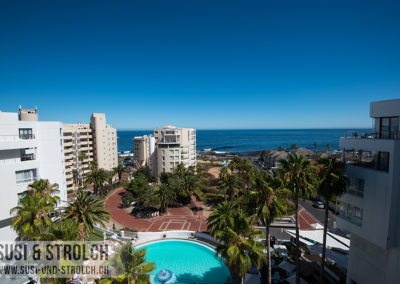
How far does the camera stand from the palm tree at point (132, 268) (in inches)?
497

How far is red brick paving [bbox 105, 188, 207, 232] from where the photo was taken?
37.2 m

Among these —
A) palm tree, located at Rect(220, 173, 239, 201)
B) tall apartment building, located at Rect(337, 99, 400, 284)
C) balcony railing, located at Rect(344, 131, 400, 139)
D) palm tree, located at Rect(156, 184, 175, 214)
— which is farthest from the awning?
palm tree, located at Rect(156, 184, 175, 214)

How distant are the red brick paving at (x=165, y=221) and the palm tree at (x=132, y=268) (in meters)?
24.0

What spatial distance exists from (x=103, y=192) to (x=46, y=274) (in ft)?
151

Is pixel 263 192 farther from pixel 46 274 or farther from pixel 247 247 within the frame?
pixel 46 274

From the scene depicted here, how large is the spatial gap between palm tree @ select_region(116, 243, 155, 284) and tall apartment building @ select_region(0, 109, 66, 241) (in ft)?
65.1

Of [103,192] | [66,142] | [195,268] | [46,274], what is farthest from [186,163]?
[46,274]

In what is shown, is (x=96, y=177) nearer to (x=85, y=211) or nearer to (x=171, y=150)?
(x=171, y=150)

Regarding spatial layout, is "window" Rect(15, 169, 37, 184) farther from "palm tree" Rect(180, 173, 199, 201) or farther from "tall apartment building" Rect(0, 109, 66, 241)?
"palm tree" Rect(180, 173, 199, 201)

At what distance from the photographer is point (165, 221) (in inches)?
1585

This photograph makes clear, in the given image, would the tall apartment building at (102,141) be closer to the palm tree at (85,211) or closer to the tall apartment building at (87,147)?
the tall apartment building at (87,147)

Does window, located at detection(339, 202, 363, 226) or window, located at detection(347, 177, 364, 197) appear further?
window, located at detection(339, 202, 363, 226)

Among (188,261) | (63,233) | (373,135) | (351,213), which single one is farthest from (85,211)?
(373,135)

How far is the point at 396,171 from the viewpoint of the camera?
14664 mm
